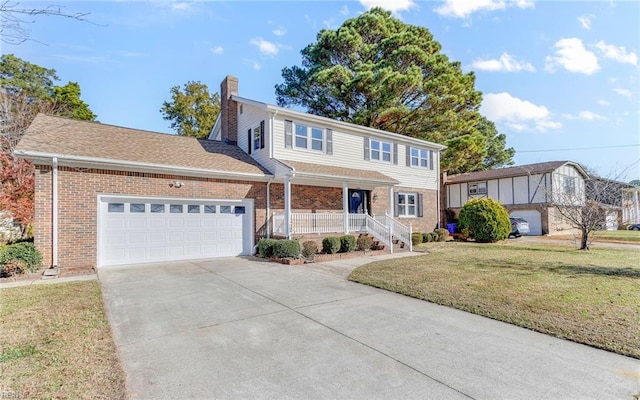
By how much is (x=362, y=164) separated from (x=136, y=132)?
1078cm

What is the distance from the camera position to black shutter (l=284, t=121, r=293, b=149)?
14531 mm

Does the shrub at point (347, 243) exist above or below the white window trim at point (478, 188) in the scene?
below

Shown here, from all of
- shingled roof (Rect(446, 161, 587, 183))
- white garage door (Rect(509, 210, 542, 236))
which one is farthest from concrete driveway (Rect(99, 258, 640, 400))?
white garage door (Rect(509, 210, 542, 236))

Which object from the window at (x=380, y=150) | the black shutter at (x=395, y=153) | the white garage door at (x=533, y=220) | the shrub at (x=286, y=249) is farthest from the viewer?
the white garage door at (x=533, y=220)

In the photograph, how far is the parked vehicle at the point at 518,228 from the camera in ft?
73.6

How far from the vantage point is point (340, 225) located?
14602 millimetres

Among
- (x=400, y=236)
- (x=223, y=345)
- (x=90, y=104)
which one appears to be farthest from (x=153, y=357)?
(x=90, y=104)

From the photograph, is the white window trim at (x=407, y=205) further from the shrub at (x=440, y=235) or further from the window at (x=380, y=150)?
the window at (x=380, y=150)

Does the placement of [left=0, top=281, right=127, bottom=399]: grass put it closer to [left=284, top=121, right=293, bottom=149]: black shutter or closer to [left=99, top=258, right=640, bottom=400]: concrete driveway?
[left=99, top=258, right=640, bottom=400]: concrete driveway

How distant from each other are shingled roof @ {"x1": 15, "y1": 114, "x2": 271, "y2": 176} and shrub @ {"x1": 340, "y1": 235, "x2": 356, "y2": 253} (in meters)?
4.35

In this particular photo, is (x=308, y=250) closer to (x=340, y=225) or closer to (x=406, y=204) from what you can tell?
(x=340, y=225)

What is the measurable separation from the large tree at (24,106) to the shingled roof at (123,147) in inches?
136

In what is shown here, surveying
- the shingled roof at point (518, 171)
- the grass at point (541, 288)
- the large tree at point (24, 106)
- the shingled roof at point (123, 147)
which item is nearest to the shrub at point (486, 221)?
the grass at point (541, 288)

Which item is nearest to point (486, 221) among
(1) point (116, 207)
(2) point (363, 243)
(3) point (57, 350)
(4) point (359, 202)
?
(4) point (359, 202)
